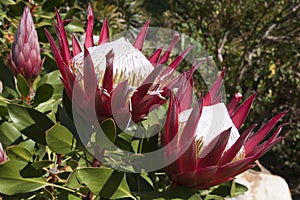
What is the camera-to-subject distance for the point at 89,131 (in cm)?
74

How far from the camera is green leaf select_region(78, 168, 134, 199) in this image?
70cm

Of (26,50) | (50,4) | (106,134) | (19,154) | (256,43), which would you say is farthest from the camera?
(256,43)

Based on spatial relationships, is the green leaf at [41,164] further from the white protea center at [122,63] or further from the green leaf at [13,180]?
the white protea center at [122,63]

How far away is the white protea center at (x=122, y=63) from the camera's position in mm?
712

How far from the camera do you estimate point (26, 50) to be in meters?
0.96

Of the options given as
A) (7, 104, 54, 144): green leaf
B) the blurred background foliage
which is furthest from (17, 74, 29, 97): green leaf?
the blurred background foliage

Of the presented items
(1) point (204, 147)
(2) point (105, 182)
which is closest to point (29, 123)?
(2) point (105, 182)

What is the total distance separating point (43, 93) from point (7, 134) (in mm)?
121

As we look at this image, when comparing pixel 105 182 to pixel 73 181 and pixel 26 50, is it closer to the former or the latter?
pixel 73 181

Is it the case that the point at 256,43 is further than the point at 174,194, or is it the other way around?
the point at 256,43

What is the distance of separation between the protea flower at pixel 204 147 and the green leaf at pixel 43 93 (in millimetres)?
332

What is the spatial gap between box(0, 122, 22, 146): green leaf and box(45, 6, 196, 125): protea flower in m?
0.22

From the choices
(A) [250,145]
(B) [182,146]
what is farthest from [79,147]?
(A) [250,145]

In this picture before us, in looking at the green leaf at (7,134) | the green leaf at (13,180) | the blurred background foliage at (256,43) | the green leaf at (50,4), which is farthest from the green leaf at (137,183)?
the blurred background foliage at (256,43)
